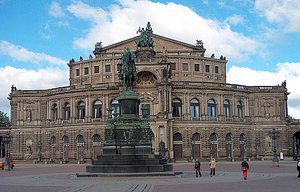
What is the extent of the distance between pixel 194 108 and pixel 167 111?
6.65 m

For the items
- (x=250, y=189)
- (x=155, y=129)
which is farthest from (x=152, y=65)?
(x=250, y=189)

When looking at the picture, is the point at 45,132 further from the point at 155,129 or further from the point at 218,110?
the point at 218,110

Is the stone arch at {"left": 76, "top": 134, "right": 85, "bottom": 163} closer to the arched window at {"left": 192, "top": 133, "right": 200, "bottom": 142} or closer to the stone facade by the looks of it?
the stone facade

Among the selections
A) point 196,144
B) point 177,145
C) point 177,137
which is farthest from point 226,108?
point 177,145

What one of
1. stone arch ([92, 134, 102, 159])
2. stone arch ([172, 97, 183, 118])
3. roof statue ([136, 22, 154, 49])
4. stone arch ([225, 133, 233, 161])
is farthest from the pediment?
stone arch ([92, 134, 102, 159])

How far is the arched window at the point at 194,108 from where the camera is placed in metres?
87.2

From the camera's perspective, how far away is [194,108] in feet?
287

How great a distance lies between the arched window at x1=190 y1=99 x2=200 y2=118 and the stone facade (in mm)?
185

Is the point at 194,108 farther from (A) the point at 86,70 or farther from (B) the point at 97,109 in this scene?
(A) the point at 86,70

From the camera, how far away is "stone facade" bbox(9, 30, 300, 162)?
3346 inches

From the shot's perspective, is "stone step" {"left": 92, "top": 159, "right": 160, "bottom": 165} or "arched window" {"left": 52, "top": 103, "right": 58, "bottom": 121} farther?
"arched window" {"left": 52, "top": 103, "right": 58, "bottom": 121}

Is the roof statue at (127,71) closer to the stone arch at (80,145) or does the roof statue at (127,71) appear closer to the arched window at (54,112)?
the stone arch at (80,145)

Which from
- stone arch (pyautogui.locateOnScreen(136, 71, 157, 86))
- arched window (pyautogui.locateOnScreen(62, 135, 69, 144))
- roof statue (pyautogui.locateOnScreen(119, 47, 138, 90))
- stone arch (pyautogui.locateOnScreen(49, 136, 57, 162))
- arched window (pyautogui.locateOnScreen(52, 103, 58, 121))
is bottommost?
stone arch (pyautogui.locateOnScreen(49, 136, 57, 162))

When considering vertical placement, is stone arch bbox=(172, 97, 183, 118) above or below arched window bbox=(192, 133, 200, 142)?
above
